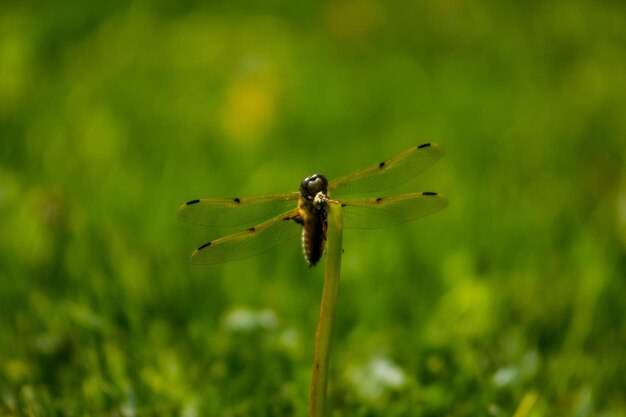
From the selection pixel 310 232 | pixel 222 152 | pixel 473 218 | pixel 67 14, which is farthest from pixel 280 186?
pixel 67 14

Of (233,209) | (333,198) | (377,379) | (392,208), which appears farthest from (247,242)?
(377,379)

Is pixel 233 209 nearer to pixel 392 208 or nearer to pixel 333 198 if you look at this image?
pixel 333 198

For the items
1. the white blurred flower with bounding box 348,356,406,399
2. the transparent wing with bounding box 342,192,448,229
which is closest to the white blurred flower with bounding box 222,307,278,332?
the white blurred flower with bounding box 348,356,406,399

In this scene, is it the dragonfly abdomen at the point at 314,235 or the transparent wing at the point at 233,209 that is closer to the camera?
the dragonfly abdomen at the point at 314,235

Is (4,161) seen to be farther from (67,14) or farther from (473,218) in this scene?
(473,218)

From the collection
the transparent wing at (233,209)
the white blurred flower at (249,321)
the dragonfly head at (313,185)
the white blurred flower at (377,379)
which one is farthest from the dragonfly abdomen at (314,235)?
the white blurred flower at (249,321)

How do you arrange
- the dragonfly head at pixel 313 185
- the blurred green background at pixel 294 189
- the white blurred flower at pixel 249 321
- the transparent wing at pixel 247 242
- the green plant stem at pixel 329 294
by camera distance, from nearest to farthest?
the green plant stem at pixel 329 294 → the dragonfly head at pixel 313 185 → the transparent wing at pixel 247 242 → the blurred green background at pixel 294 189 → the white blurred flower at pixel 249 321

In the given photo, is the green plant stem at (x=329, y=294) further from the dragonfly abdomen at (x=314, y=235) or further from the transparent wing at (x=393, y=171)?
the transparent wing at (x=393, y=171)
